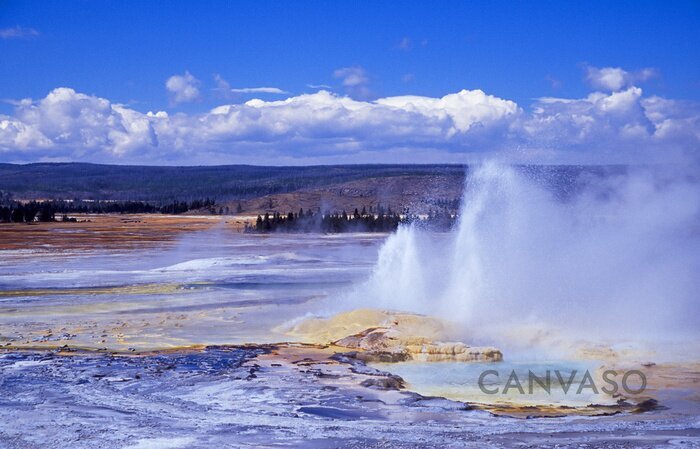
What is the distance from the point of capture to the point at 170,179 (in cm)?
12231

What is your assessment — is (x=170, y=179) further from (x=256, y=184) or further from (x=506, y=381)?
(x=506, y=381)

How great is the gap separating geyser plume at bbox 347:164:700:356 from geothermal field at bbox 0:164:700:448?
0.05 m

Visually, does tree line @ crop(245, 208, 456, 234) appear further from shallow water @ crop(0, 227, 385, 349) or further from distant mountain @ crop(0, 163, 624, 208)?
distant mountain @ crop(0, 163, 624, 208)

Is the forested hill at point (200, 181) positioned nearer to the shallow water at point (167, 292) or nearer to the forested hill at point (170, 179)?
the forested hill at point (170, 179)

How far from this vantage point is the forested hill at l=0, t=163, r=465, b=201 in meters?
97.5

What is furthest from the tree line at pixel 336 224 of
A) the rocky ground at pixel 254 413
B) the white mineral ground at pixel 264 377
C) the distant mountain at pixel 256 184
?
the rocky ground at pixel 254 413

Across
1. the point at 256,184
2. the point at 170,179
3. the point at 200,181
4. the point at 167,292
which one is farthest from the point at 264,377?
the point at 170,179

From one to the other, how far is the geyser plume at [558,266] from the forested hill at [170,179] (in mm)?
64242

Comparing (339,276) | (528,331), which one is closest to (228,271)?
(339,276)

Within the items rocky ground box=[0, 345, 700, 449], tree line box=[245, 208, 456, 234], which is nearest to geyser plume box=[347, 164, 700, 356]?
rocky ground box=[0, 345, 700, 449]

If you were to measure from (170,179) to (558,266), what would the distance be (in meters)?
110

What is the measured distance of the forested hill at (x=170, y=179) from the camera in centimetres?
9750

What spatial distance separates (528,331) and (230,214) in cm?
6004

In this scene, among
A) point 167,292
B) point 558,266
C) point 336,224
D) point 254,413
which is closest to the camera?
point 254,413
